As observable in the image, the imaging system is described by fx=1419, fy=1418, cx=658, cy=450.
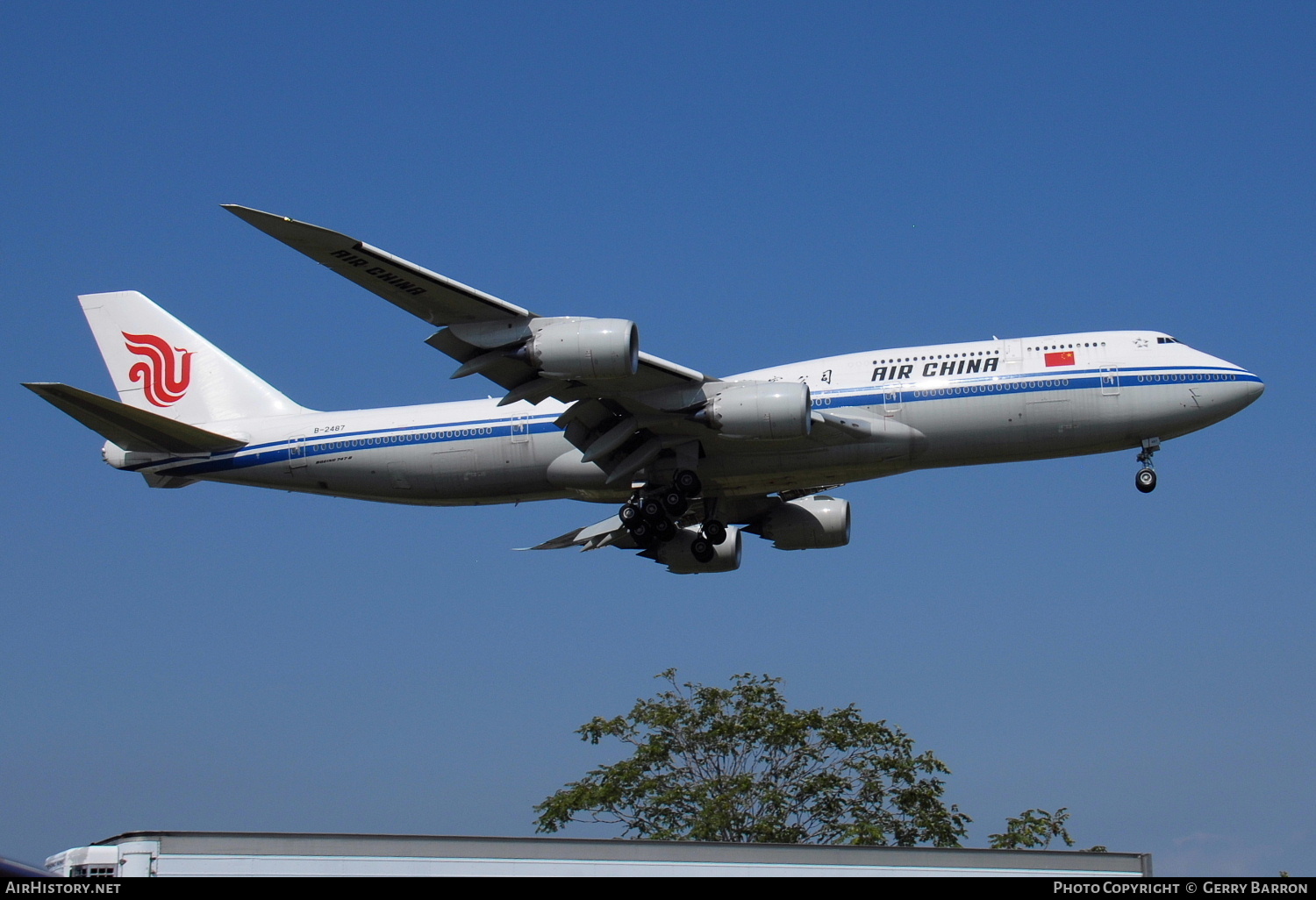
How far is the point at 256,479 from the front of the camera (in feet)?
125

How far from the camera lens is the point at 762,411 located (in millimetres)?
32719

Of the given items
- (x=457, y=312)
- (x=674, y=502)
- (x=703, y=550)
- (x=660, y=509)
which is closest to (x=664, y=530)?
(x=660, y=509)

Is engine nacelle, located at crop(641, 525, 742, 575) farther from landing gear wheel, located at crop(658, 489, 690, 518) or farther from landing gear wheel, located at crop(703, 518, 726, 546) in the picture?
landing gear wheel, located at crop(658, 489, 690, 518)

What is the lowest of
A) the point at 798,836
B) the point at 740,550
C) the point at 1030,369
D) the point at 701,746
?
the point at 798,836

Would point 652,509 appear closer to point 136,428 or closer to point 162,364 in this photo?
point 136,428

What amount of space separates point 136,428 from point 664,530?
1405 cm

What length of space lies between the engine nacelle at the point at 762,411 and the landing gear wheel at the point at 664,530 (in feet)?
11.5

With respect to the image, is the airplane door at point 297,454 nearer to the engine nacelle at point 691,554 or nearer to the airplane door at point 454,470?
the airplane door at point 454,470

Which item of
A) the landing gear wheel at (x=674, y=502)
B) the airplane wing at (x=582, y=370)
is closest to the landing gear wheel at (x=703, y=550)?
the landing gear wheel at (x=674, y=502)

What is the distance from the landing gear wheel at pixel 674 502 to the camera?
35.2m

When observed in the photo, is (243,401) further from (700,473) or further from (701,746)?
(701,746)

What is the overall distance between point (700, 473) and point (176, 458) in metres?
14.3
